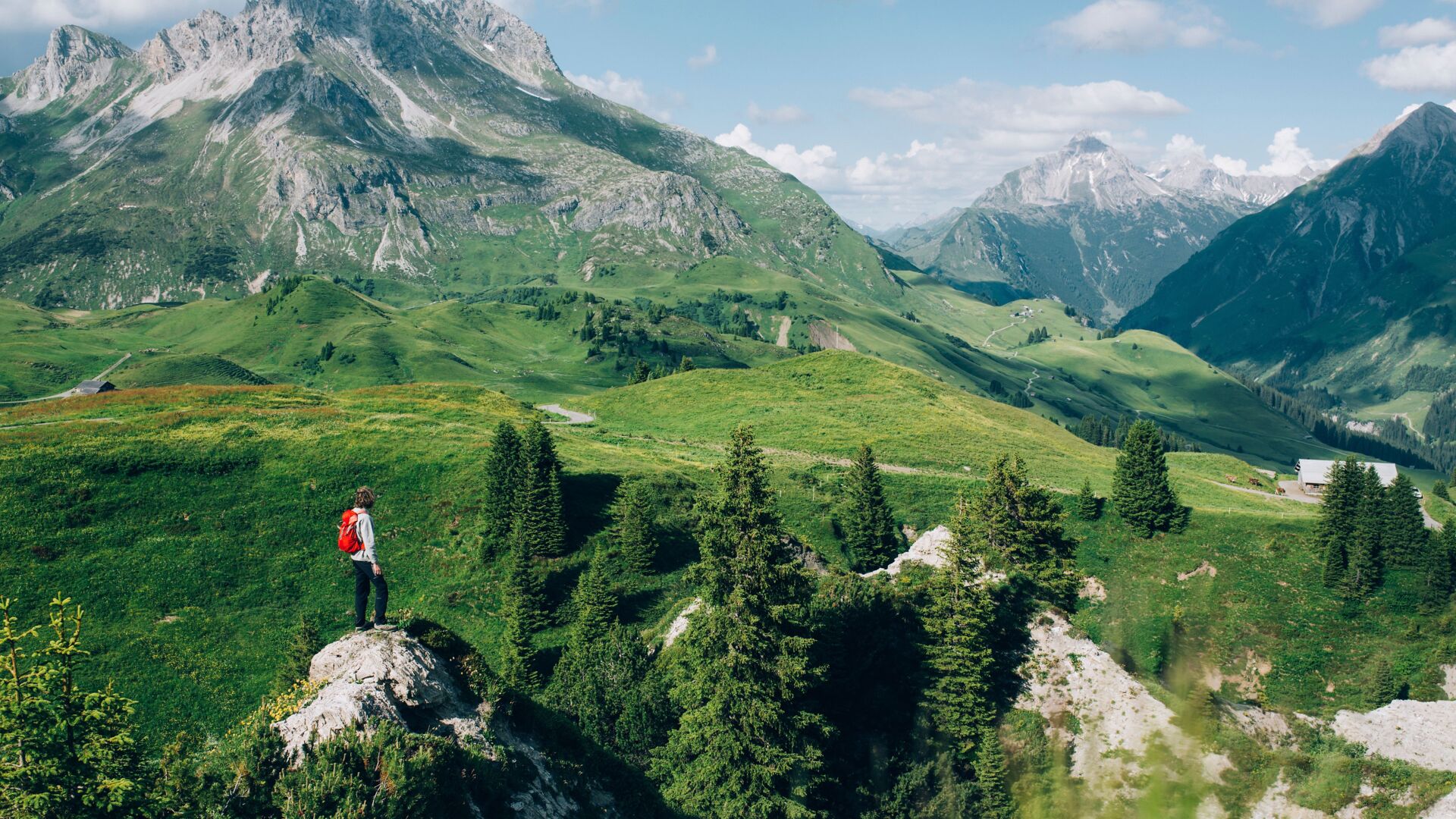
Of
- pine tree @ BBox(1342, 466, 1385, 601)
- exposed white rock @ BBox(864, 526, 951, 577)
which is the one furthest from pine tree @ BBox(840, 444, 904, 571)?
pine tree @ BBox(1342, 466, 1385, 601)

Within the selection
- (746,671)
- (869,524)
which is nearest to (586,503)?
(869,524)

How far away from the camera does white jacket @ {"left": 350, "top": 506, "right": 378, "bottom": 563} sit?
20.5m

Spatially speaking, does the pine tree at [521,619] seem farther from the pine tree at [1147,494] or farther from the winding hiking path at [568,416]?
the pine tree at [1147,494]

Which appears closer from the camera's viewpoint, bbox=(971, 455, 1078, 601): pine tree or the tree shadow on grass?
bbox=(971, 455, 1078, 601): pine tree

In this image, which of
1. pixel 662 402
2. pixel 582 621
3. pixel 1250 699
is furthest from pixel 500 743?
Result: pixel 662 402

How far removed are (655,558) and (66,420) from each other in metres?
58.0

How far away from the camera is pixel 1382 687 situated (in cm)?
5475

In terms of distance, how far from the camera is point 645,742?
42.3 meters

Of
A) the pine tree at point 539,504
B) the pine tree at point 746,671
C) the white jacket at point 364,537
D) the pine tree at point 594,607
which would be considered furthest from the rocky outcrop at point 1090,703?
the white jacket at point 364,537

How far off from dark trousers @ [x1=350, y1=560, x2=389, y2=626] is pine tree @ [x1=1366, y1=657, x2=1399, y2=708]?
6716 cm

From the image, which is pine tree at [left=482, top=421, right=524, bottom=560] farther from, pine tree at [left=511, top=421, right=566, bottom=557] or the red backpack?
the red backpack

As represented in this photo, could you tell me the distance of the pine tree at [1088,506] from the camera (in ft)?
240

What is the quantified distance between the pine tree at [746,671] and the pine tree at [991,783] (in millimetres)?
11541

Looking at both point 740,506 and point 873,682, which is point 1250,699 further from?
point 740,506
